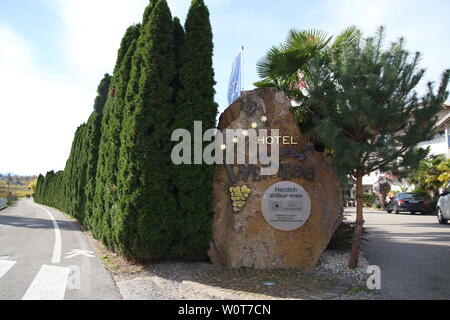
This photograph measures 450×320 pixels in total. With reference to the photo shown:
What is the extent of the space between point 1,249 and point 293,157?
7388 mm

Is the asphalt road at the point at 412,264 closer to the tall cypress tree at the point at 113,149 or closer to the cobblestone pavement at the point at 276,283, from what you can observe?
the cobblestone pavement at the point at 276,283

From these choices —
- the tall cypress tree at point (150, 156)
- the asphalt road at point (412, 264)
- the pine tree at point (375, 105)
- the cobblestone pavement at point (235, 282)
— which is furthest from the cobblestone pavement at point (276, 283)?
the pine tree at point (375, 105)

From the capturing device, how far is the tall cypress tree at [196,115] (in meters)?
6.59

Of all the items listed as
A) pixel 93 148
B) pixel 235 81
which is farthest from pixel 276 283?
pixel 93 148

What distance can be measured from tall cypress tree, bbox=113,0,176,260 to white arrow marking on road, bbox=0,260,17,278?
198 cm

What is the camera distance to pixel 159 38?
265 inches

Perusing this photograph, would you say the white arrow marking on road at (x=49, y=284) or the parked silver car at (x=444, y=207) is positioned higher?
the parked silver car at (x=444, y=207)

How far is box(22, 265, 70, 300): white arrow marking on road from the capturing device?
4.84 meters

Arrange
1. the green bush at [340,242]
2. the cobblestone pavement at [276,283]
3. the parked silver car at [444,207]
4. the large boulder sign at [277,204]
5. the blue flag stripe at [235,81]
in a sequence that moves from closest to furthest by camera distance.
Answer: the cobblestone pavement at [276,283]
the large boulder sign at [277,204]
the green bush at [340,242]
the blue flag stripe at [235,81]
the parked silver car at [444,207]

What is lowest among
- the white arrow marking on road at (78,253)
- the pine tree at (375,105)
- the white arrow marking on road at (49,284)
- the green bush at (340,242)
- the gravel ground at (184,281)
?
the white arrow marking on road at (78,253)

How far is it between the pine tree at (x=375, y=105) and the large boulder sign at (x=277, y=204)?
0.93 m

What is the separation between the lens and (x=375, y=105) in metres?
5.50

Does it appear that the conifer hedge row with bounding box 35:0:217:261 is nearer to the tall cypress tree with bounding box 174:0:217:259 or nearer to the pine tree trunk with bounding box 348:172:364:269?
the tall cypress tree with bounding box 174:0:217:259

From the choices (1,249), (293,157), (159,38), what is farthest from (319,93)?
(1,249)
